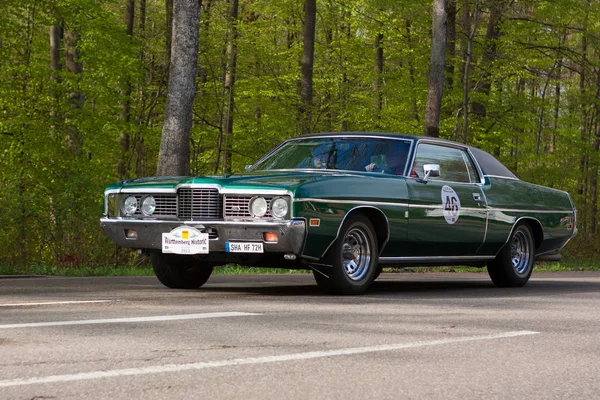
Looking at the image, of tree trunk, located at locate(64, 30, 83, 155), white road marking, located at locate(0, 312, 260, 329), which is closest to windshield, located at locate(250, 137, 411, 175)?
white road marking, located at locate(0, 312, 260, 329)

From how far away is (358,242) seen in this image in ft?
31.2

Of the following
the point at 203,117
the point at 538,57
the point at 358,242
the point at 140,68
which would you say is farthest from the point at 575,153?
the point at 358,242

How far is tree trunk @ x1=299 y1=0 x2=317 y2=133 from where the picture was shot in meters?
26.9

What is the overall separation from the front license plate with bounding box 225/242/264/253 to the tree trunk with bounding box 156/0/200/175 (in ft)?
26.9

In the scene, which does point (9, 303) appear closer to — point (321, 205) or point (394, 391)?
point (321, 205)

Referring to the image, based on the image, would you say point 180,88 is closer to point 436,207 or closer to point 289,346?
point 436,207

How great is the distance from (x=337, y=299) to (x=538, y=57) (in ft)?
80.7

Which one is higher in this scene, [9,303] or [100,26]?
[100,26]

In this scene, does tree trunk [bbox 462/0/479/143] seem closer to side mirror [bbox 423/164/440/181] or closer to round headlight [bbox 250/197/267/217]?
side mirror [bbox 423/164/440/181]

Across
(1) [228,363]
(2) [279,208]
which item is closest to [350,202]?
(2) [279,208]

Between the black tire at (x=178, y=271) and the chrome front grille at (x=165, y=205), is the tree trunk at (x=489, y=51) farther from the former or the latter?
the chrome front grille at (x=165, y=205)

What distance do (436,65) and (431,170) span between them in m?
12.4

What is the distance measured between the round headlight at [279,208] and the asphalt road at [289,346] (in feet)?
2.60

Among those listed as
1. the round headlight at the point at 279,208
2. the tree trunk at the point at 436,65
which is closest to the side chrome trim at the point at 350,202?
the round headlight at the point at 279,208
